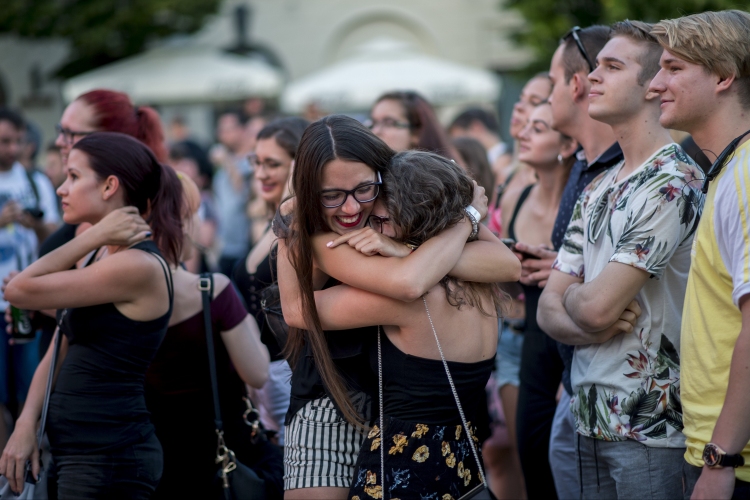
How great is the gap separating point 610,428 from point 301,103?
10.6 meters

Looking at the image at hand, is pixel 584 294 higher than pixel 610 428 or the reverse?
higher

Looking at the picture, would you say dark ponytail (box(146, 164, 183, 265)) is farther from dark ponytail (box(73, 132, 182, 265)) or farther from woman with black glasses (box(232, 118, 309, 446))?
woman with black glasses (box(232, 118, 309, 446))

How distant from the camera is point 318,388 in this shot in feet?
9.07

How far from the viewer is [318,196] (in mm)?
2650

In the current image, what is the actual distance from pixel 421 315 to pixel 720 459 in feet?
3.01

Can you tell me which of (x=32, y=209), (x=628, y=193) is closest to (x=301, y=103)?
(x=32, y=209)

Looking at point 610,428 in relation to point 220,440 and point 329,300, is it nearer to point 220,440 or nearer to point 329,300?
point 329,300

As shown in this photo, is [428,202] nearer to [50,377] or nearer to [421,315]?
[421,315]

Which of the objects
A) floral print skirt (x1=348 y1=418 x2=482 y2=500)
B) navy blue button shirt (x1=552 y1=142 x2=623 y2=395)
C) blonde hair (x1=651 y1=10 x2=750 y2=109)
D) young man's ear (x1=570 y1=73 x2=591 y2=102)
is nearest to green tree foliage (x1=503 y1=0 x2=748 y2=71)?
navy blue button shirt (x1=552 y1=142 x2=623 y2=395)

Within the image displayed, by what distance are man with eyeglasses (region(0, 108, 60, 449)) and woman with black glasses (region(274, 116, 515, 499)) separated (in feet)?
9.52

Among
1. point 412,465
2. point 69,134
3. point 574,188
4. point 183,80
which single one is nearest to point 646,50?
point 574,188

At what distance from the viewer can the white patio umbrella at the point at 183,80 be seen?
13680mm

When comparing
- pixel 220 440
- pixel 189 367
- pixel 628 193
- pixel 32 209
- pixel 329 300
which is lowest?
pixel 220 440

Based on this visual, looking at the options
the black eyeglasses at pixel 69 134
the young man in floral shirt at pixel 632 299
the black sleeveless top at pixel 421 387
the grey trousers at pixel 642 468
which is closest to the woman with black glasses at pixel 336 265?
the black sleeveless top at pixel 421 387
